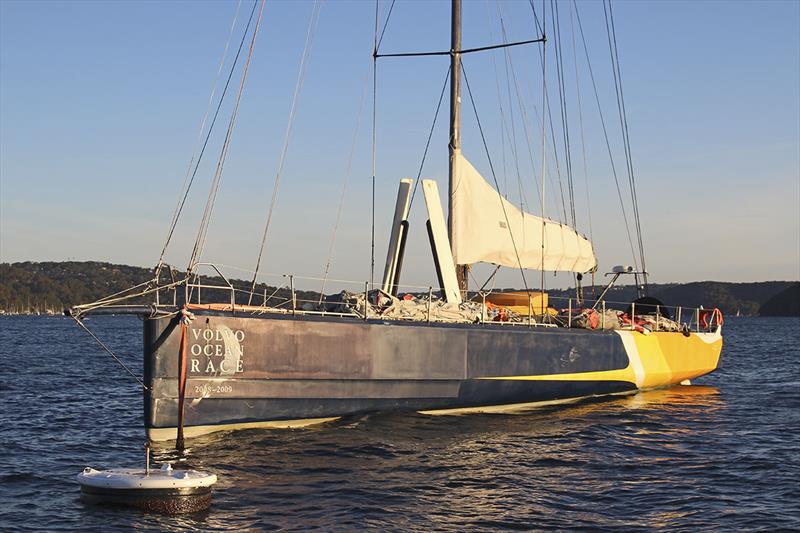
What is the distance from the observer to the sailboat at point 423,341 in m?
16.2

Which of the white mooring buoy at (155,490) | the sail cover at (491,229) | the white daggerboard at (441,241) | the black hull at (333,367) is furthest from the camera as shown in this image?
the sail cover at (491,229)

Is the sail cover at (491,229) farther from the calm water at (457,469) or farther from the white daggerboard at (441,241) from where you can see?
the calm water at (457,469)

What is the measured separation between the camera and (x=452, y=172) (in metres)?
22.9

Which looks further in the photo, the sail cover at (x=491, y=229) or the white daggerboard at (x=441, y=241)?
the sail cover at (x=491, y=229)

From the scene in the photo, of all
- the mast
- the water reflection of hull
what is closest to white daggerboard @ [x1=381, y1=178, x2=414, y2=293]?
the mast

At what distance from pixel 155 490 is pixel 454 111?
13.8m

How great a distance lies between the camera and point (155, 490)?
12.0m

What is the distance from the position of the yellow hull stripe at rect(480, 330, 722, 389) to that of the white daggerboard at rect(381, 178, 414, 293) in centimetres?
378

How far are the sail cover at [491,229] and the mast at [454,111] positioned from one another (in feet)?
0.36

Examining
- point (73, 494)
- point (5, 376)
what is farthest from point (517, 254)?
point (5, 376)

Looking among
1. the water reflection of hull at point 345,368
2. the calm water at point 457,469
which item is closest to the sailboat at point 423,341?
the water reflection of hull at point 345,368

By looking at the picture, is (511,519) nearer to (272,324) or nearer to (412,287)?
(272,324)

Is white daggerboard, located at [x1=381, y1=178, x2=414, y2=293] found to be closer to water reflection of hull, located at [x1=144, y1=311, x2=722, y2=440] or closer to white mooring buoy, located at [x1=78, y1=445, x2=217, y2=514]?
water reflection of hull, located at [x1=144, y1=311, x2=722, y2=440]

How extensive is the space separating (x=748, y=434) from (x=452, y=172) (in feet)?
29.2
